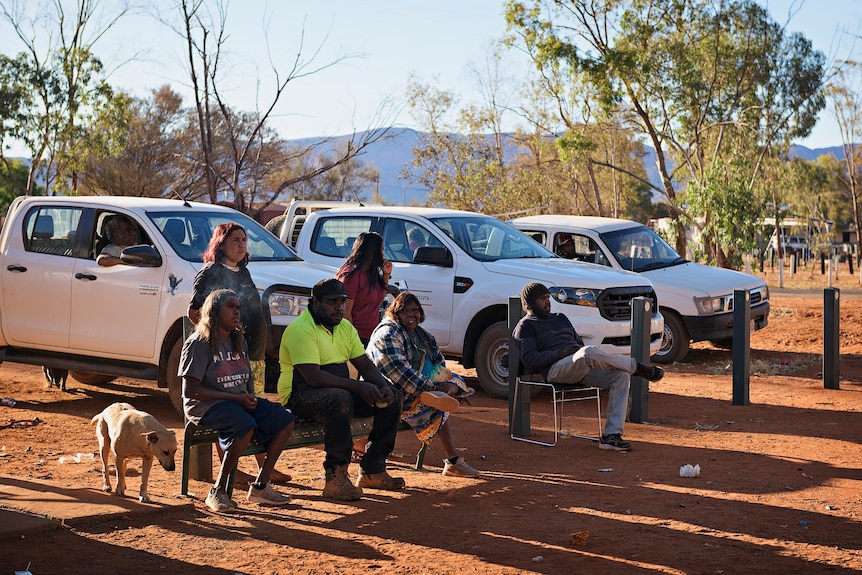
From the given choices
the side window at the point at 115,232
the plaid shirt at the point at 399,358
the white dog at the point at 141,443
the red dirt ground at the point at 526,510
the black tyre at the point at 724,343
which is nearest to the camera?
the red dirt ground at the point at 526,510

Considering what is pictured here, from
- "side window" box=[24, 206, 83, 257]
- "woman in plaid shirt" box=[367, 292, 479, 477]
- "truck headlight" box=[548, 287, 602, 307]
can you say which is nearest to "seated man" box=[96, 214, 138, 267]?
"side window" box=[24, 206, 83, 257]

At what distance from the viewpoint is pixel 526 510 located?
6996mm

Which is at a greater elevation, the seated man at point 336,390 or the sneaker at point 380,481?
the seated man at point 336,390

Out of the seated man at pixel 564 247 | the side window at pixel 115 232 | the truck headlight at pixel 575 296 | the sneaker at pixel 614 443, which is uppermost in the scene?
the seated man at pixel 564 247

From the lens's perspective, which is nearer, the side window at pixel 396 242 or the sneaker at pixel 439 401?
the sneaker at pixel 439 401

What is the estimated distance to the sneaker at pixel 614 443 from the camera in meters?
9.03

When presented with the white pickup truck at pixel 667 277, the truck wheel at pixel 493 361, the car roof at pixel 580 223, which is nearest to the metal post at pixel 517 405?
the truck wheel at pixel 493 361

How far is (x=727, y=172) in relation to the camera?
27547 millimetres

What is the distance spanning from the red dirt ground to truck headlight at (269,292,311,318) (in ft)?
4.41

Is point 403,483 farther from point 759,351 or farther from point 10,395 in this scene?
point 759,351

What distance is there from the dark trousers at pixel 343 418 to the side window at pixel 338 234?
Result: 5.33 meters

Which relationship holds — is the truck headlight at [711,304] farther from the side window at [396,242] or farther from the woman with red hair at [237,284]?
the woman with red hair at [237,284]

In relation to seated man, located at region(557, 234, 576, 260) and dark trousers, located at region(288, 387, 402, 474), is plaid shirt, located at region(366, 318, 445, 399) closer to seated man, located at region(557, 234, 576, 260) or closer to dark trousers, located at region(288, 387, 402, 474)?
dark trousers, located at region(288, 387, 402, 474)

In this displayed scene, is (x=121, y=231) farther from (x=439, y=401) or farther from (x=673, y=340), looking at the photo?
(x=673, y=340)
